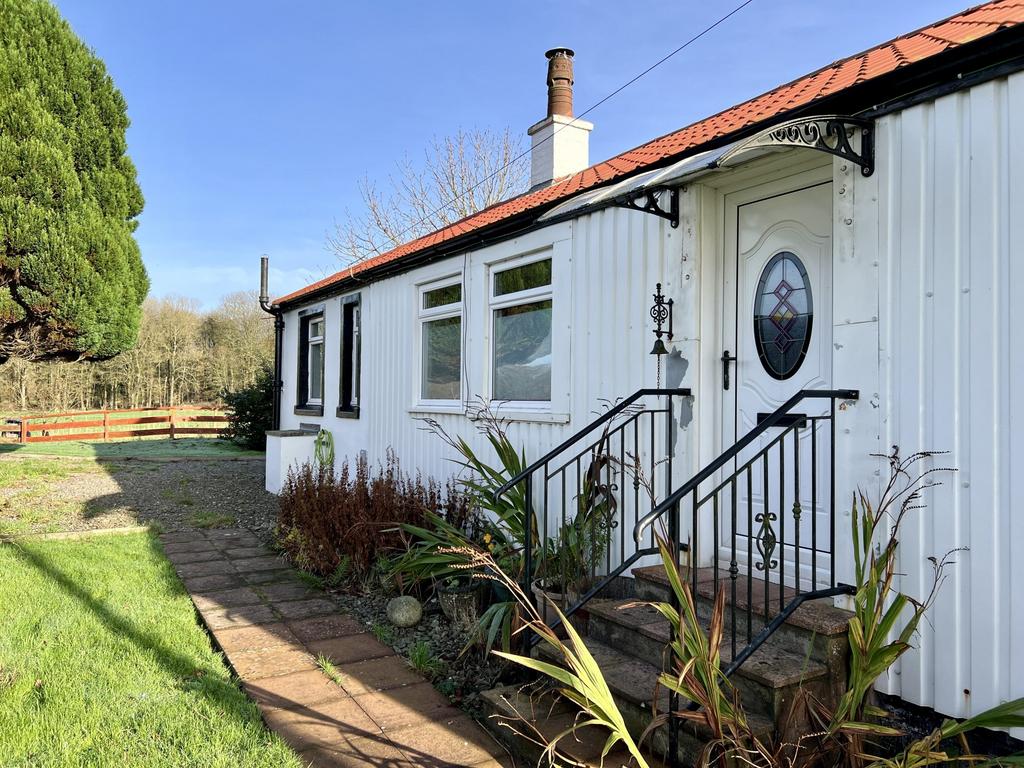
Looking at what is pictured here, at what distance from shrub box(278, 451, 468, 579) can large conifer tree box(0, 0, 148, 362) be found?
6667mm

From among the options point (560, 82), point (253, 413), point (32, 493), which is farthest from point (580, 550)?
point (253, 413)

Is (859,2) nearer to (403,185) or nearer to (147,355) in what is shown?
(403,185)

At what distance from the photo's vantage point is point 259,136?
13.6 metres

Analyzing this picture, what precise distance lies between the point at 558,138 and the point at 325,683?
6.58m

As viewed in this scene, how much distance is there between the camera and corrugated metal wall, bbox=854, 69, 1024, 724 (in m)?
2.67

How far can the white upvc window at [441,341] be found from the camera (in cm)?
692

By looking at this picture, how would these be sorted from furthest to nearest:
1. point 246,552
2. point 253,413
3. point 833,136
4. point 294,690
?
point 253,413
point 246,552
point 294,690
point 833,136

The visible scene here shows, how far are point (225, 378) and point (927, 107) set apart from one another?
31267mm

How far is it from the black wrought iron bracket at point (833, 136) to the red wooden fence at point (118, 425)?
18655 millimetres

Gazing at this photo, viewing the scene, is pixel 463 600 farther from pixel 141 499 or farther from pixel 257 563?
pixel 141 499

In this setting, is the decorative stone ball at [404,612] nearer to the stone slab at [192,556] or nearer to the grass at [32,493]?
the stone slab at [192,556]

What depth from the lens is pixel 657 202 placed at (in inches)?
170

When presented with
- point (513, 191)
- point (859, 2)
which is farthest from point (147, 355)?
point (859, 2)

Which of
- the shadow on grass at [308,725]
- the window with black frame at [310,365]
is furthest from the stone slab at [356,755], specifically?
the window with black frame at [310,365]
